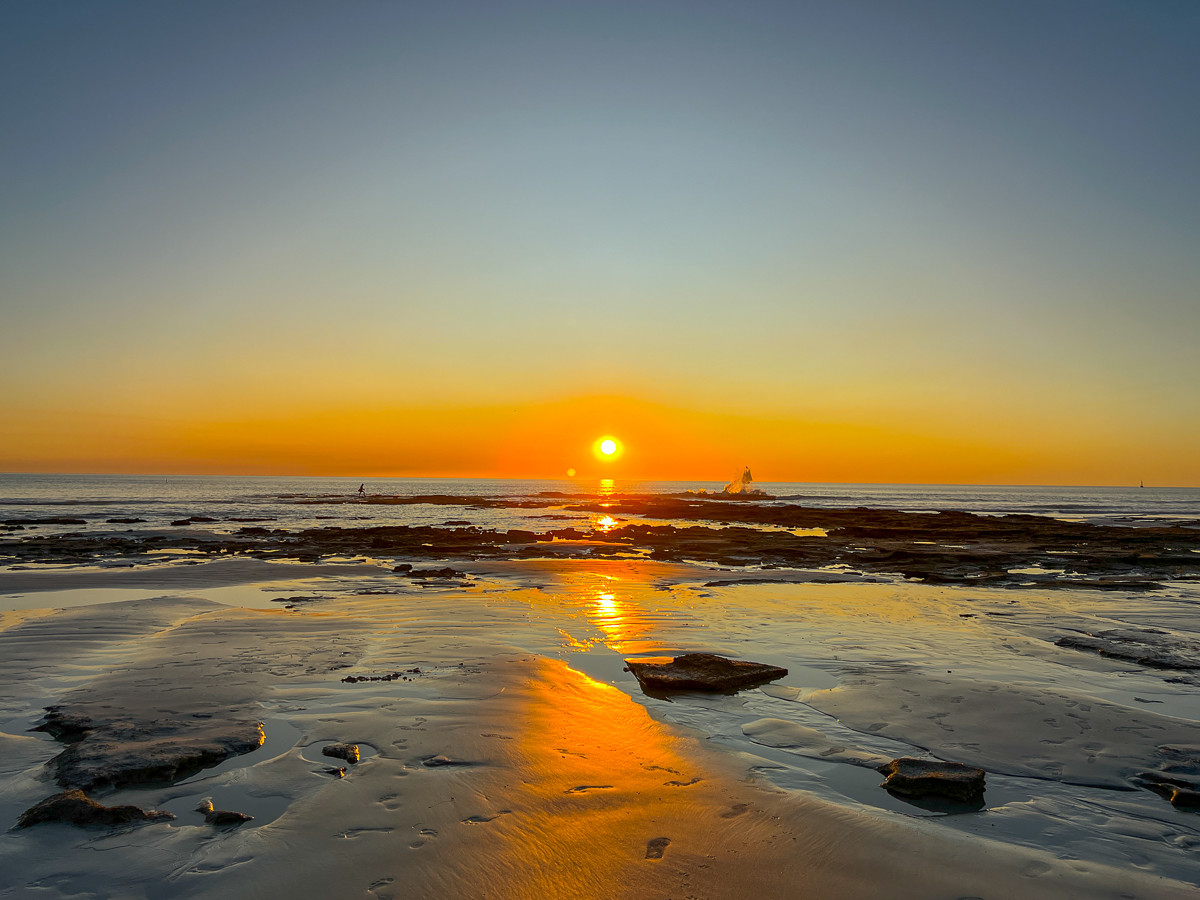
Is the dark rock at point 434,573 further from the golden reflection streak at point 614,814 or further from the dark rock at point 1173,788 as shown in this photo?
the dark rock at point 1173,788

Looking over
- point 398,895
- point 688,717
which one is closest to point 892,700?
point 688,717

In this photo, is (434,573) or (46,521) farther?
(46,521)

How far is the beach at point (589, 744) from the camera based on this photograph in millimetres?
4316

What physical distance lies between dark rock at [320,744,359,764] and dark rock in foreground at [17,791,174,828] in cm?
140

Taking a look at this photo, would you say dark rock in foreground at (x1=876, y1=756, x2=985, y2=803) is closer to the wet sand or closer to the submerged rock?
the wet sand

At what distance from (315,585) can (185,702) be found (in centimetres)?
1125

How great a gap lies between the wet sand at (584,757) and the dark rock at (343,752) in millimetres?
147

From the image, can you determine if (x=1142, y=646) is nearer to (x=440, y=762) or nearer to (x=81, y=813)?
(x=440, y=762)

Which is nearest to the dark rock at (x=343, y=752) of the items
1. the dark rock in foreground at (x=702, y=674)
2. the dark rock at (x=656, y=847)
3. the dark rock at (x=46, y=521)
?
the dark rock at (x=656, y=847)

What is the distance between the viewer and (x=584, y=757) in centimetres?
625

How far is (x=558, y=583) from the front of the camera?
63.2ft

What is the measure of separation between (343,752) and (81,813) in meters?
1.92

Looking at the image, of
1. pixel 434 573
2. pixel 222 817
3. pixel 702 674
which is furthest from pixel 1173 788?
pixel 434 573

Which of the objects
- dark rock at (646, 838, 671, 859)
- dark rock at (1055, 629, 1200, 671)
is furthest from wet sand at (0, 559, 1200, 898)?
dark rock at (1055, 629, 1200, 671)
